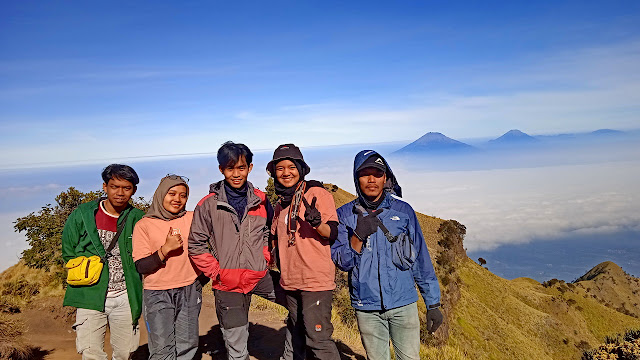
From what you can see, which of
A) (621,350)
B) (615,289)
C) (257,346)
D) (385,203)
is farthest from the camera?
(615,289)

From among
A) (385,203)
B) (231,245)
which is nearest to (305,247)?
(231,245)

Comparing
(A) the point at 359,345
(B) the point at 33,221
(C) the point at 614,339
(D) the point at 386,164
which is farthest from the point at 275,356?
(C) the point at 614,339

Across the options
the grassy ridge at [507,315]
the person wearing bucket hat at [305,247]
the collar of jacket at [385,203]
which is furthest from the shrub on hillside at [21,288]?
the grassy ridge at [507,315]

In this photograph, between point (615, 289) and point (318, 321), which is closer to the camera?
point (318, 321)

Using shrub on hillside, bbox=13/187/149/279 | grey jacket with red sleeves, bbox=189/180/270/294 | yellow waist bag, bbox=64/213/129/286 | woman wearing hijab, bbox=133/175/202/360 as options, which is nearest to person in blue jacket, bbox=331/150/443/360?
grey jacket with red sleeves, bbox=189/180/270/294

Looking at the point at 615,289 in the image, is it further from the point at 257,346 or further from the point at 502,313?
the point at 257,346

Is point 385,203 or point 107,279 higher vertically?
point 385,203

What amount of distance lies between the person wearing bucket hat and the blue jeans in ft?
1.36

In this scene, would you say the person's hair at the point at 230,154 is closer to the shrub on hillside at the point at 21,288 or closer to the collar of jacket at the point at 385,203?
the collar of jacket at the point at 385,203

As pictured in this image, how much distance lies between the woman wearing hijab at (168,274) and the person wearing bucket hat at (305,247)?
1058 millimetres

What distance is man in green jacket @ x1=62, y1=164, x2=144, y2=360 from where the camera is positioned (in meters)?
4.34

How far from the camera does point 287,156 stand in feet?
13.5

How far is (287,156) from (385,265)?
1.44 m

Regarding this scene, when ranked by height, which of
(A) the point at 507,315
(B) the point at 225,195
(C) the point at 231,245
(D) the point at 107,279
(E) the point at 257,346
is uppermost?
(B) the point at 225,195
